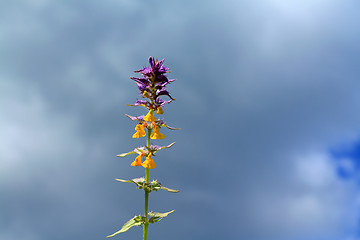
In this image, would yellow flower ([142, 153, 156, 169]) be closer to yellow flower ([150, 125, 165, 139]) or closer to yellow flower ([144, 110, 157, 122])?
yellow flower ([150, 125, 165, 139])

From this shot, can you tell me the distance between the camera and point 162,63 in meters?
7.44

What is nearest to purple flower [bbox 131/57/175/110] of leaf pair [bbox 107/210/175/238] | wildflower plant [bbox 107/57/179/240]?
wildflower plant [bbox 107/57/179/240]

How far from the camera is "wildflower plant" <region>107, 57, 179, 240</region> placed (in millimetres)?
7047

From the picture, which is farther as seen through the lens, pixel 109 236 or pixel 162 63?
pixel 162 63

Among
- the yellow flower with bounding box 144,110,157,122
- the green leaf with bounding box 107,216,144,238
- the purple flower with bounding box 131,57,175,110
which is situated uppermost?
the purple flower with bounding box 131,57,175,110

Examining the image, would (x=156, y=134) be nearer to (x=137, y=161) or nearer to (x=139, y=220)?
(x=137, y=161)

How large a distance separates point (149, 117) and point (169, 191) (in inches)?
69.5

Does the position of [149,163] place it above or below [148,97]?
below

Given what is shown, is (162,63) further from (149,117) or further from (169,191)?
(169,191)

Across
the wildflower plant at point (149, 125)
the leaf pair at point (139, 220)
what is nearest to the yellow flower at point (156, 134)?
the wildflower plant at point (149, 125)

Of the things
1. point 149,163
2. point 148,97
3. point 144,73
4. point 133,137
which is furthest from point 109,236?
point 144,73

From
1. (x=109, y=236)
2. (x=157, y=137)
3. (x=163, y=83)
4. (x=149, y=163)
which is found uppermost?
(x=163, y=83)

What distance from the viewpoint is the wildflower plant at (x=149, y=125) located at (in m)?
7.05

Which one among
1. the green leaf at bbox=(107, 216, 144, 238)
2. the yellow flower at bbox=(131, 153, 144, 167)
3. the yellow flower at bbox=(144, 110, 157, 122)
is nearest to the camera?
the green leaf at bbox=(107, 216, 144, 238)
